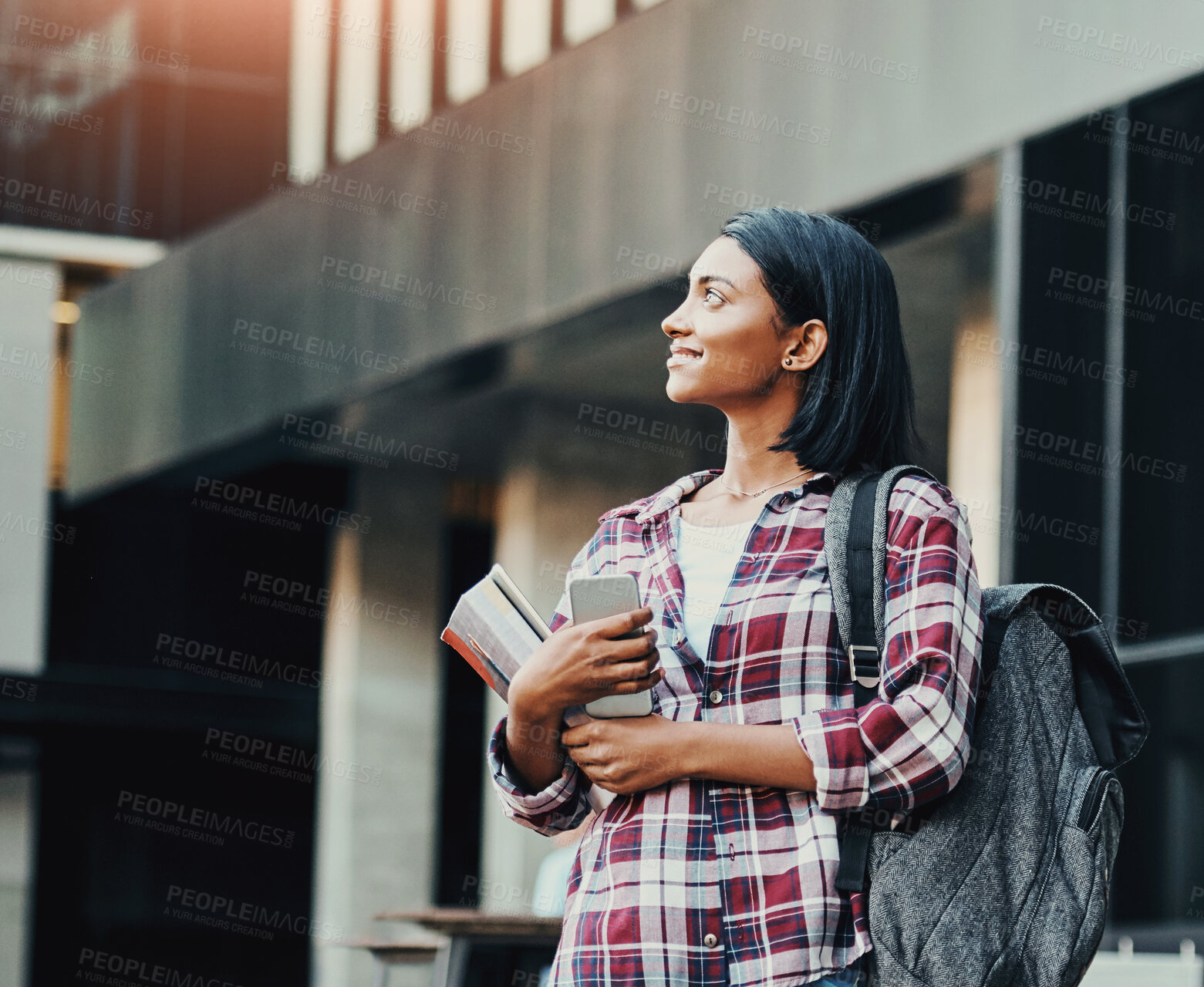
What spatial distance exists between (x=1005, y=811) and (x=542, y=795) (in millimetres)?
672

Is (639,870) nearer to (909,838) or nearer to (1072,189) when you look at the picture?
Result: (909,838)

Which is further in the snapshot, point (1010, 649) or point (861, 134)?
point (861, 134)

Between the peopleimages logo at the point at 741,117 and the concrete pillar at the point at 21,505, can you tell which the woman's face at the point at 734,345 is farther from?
the concrete pillar at the point at 21,505

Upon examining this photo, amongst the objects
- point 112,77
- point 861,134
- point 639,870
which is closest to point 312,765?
point 112,77

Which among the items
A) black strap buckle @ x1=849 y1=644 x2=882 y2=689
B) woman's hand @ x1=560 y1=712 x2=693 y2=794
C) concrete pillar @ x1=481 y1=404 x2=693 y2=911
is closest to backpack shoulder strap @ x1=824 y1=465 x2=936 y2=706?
black strap buckle @ x1=849 y1=644 x2=882 y2=689

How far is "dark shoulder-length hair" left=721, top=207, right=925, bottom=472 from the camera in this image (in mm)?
2424

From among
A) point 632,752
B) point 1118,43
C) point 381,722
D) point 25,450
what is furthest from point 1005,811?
point 25,450

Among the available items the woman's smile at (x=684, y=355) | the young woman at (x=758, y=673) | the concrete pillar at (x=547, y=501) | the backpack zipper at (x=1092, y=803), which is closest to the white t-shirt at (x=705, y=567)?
the young woman at (x=758, y=673)

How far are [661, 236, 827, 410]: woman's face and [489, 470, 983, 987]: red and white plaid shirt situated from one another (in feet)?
0.70

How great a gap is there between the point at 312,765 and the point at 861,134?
32.8 feet

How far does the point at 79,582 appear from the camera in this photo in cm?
1499

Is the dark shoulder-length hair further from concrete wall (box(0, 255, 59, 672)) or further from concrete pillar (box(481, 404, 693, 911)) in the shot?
concrete wall (box(0, 255, 59, 672))

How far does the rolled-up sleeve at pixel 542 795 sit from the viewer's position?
2.43 metres

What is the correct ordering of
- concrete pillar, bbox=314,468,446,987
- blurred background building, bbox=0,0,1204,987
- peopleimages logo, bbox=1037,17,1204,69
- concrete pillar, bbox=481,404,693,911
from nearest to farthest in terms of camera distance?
peopleimages logo, bbox=1037,17,1204,69 < blurred background building, bbox=0,0,1204,987 < concrete pillar, bbox=481,404,693,911 < concrete pillar, bbox=314,468,446,987
